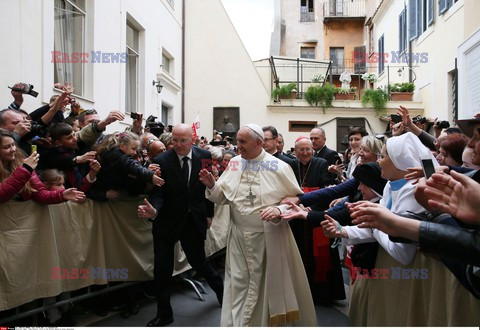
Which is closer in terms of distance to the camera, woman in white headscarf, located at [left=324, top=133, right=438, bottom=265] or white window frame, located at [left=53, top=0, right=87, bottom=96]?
woman in white headscarf, located at [left=324, top=133, right=438, bottom=265]

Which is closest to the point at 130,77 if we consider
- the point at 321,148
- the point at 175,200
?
the point at 321,148

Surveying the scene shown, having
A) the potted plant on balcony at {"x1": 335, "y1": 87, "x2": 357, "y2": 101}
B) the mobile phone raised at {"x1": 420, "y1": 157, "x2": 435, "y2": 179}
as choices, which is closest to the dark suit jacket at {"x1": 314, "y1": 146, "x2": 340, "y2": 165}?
the mobile phone raised at {"x1": 420, "y1": 157, "x2": 435, "y2": 179}

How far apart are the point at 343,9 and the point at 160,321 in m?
28.1

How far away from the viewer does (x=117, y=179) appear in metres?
4.12

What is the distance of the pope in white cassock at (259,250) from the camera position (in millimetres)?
3479

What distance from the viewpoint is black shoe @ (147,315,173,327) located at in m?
3.85

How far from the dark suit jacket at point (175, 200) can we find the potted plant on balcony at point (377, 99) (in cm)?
1423

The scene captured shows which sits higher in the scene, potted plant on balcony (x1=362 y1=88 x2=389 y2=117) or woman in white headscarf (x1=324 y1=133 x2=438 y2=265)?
potted plant on balcony (x1=362 y1=88 x2=389 y2=117)

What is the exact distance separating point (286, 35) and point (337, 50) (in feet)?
12.5

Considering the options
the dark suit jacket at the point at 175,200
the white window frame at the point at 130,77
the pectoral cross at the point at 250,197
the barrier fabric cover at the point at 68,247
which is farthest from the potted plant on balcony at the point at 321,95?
the pectoral cross at the point at 250,197

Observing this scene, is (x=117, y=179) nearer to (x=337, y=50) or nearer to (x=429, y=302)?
(x=429, y=302)

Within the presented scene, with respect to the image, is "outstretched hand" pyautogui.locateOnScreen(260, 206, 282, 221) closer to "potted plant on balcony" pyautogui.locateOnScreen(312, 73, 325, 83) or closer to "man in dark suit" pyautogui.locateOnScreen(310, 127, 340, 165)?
"man in dark suit" pyautogui.locateOnScreen(310, 127, 340, 165)

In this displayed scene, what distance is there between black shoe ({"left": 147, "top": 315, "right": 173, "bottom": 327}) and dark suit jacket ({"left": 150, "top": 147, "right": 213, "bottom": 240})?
30.9 inches

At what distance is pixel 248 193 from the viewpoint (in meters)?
3.70
